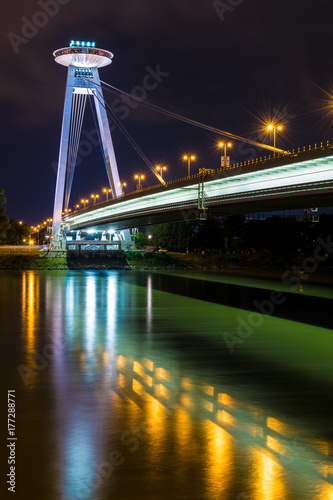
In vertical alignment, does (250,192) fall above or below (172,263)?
above

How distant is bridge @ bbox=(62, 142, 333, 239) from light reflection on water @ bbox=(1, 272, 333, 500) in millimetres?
18446

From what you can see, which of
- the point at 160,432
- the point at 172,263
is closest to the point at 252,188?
the point at 160,432

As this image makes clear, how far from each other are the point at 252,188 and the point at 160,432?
33.1 meters

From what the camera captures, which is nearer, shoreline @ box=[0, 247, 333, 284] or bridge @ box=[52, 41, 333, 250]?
bridge @ box=[52, 41, 333, 250]

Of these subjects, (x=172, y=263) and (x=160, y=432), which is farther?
(x=172, y=263)

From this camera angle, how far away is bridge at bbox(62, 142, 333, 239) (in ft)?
108

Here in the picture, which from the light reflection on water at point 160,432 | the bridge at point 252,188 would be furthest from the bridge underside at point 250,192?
the light reflection on water at point 160,432

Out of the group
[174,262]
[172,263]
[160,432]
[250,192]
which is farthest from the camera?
[174,262]

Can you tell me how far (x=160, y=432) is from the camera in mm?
8828

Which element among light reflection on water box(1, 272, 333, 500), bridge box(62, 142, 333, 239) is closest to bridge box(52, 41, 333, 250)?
bridge box(62, 142, 333, 239)

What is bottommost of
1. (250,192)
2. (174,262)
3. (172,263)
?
(172,263)

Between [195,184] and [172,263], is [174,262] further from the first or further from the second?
[195,184]

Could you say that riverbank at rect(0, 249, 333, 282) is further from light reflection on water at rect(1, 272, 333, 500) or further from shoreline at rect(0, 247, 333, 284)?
light reflection on water at rect(1, 272, 333, 500)

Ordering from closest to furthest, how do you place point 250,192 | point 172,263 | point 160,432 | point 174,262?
point 160,432, point 250,192, point 172,263, point 174,262
